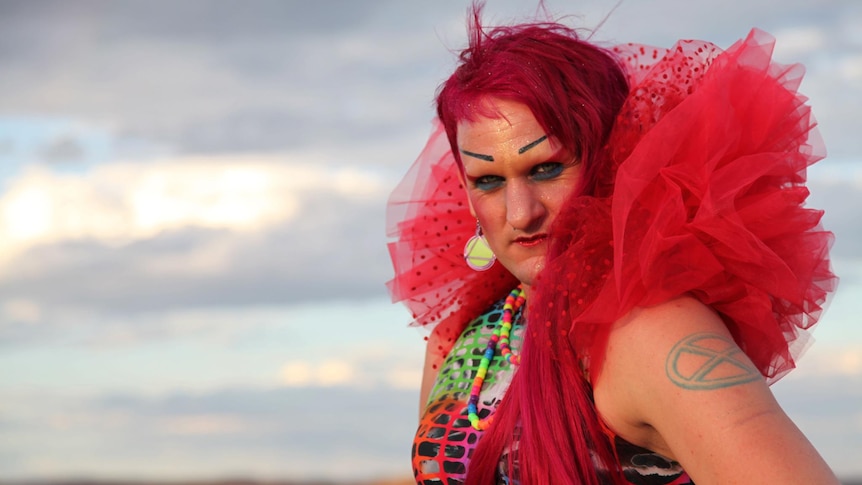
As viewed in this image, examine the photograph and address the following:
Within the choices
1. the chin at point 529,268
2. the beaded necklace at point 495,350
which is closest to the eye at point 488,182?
the chin at point 529,268

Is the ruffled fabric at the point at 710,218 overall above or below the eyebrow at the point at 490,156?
below

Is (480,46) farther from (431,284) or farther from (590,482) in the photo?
(590,482)

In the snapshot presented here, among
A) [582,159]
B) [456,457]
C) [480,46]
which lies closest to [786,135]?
[582,159]

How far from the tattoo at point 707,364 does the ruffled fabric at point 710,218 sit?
13cm

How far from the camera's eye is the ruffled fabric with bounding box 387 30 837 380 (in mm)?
2326

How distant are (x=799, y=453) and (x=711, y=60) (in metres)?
1.10

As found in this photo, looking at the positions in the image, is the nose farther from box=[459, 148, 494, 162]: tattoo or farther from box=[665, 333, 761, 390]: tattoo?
box=[665, 333, 761, 390]: tattoo

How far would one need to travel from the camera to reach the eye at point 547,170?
8.71ft

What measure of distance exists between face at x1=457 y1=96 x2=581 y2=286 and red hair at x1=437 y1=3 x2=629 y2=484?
31mm

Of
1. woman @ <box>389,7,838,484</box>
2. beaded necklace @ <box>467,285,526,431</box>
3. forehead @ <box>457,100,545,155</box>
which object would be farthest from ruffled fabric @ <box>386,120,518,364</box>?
forehead @ <box>457,100,545,155</box>

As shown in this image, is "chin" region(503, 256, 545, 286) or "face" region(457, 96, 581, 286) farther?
"chin" region(503, 256, 545, 286)

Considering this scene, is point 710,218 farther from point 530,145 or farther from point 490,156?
point 490,156

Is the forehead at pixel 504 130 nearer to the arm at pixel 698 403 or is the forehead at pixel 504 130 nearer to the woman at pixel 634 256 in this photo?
the woman at pixel 634 256

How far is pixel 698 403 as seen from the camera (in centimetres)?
216
